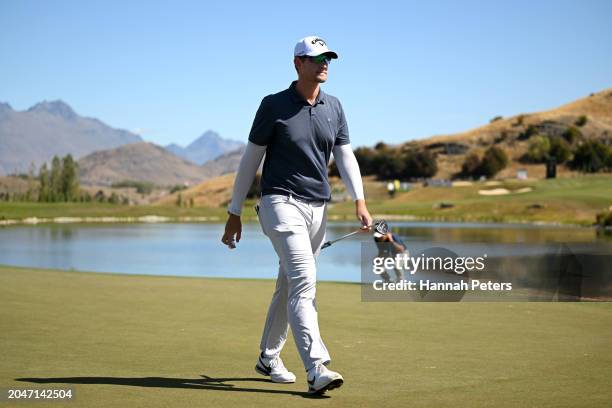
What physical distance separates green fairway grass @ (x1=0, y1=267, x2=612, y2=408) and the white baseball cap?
238 cm

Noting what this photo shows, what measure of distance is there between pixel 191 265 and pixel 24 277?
1507 cm

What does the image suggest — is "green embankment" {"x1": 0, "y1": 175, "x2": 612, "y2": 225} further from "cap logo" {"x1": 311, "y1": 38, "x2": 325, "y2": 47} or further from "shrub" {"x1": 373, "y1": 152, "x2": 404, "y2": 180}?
"cap logo" {"x1": 311, "y1": 38, "x2": 325, "y2": 47}

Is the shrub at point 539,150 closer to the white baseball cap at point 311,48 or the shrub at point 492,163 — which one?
the shrub at point 492,163

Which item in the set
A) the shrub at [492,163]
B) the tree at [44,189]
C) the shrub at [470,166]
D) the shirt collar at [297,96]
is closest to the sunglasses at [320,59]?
the shirt collar at [297,96]

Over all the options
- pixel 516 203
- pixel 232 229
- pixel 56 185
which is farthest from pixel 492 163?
pixel 232 229

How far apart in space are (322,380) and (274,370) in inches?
36.0

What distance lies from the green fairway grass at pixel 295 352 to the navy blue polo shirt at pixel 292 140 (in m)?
1.45

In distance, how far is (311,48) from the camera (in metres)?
6.95

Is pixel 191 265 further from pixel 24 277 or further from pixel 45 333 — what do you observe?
pixel 45 333

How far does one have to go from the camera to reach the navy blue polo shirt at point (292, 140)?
7062 mm

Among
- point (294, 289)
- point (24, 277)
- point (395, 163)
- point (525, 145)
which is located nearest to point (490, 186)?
point (395, 163)

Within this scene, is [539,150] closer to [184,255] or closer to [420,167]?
[420,167]

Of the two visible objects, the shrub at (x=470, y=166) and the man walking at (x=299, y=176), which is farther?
the shrub at (x=470, y=166)

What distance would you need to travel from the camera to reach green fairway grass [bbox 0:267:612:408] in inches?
261
